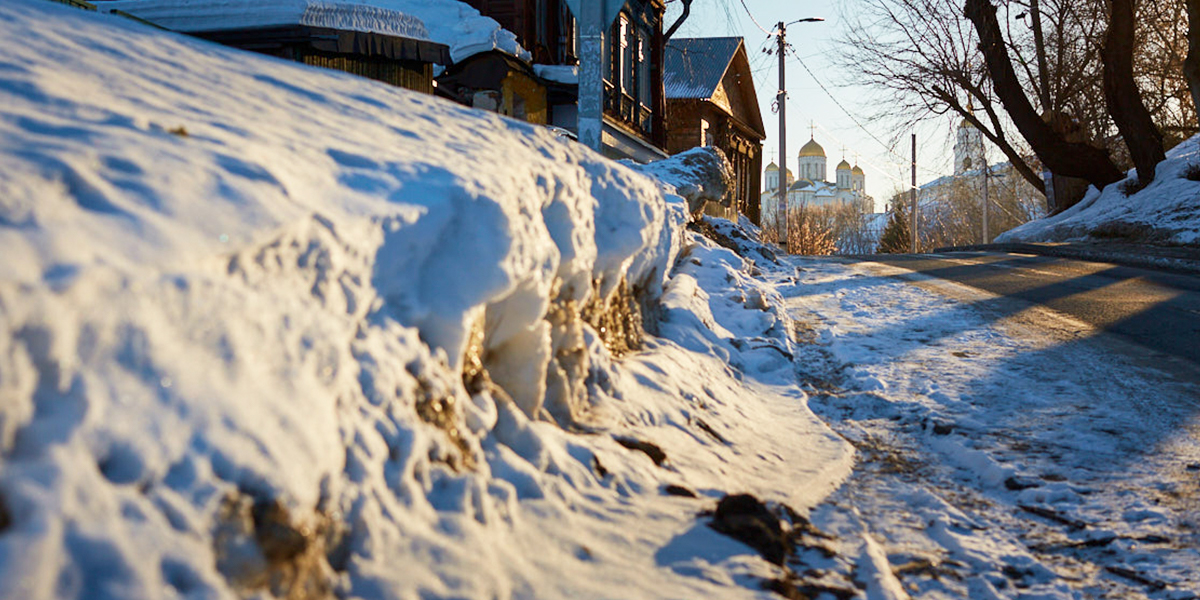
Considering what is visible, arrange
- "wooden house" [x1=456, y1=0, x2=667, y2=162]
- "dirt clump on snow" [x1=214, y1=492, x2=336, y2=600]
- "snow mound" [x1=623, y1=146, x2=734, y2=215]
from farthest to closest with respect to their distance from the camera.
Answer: "wooden house" [x1=456, y1=0, x2=667, y2=162] → "snow mound" [x1=623, y1=146, x2=734, y2=215] → "dirt clump on snow" [x1=214, y1=492, x2=336, y2=600]

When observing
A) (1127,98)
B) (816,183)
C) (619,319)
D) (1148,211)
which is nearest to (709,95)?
(1127,98)

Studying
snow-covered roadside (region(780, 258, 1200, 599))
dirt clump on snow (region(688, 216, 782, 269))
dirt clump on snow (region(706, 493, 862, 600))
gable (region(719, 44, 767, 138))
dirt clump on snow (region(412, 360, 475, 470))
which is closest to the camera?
dirt clump on snow (region(412, 360, 475, 470))

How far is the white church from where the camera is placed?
11900 centimetres

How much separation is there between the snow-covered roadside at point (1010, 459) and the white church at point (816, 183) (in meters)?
107

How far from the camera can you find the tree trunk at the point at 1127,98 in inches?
650

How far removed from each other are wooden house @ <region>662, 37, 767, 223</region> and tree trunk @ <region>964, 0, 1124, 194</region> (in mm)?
7113

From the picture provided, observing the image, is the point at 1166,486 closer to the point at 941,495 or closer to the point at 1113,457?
the point at 1113,457

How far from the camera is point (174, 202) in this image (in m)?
1.68

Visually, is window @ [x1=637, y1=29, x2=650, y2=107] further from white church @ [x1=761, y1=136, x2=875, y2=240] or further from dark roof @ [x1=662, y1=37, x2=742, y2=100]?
white church @ [x1=761, y1=136, x2=875, y2=240]

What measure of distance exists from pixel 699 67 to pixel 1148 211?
13.1 m

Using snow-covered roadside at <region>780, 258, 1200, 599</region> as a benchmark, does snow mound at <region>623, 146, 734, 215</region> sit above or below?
above

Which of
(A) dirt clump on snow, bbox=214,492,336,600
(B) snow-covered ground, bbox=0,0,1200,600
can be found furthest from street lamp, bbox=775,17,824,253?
(A) dirt clump on snow, bbox=214,492,336,600

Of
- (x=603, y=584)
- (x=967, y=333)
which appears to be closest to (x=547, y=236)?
(x=603, y=584)

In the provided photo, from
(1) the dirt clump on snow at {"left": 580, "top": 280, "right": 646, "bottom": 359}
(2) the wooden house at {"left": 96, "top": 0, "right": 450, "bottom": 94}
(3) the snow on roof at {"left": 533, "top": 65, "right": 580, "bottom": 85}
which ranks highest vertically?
(3) the snow on roof at {"left": 533, "top": 65, "right": 580, "bottom": 85}
